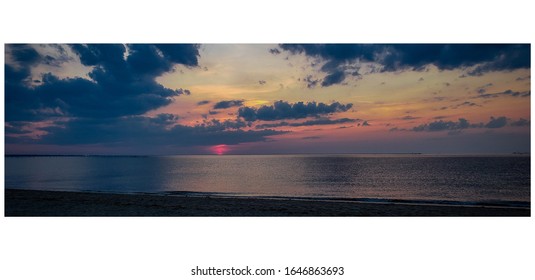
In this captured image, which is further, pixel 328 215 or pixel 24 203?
pixel 24 203

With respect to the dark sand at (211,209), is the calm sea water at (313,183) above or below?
above

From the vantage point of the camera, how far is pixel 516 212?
16.0 m

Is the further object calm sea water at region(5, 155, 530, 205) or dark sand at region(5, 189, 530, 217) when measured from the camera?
calm sea water at region(5, 155, 530, 205)

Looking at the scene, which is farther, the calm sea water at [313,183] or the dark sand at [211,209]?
the calm sea water at [313,183]

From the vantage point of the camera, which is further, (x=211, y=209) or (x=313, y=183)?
(x=313, y=183)

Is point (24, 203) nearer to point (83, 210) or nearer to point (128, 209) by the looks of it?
point (83, 210)

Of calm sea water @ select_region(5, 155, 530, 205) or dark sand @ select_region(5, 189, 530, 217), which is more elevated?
calm sea water @ select_region(5, 155, 530, 205)

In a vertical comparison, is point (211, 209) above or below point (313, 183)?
below
